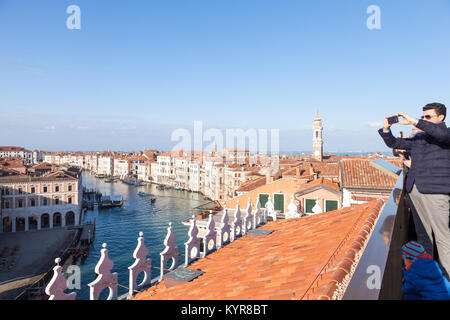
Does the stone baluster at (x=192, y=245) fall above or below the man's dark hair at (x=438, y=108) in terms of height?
below

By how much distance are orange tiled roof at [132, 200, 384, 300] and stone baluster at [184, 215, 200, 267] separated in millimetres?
176

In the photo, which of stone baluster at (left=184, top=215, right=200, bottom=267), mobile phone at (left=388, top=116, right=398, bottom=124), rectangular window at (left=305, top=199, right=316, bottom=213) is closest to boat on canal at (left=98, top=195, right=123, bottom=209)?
rectangular window at (left=305, top=199, right=316, bottom=213)

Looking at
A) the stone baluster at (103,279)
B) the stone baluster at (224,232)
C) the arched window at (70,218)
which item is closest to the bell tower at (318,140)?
the arched window at (70,218)

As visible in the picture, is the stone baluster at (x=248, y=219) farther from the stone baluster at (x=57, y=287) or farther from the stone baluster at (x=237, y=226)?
the stone baluster at (x=57, y=287)

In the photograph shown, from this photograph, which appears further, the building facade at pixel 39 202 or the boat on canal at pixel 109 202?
the boat on canal at pixel 109 202

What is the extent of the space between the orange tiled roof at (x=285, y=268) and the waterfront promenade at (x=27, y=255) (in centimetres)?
2110

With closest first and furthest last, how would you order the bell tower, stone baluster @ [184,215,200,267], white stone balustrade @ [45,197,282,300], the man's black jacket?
1. the man's black jacket
2. white stone balustrade @ [45,197,282,300]
3. stone baluster @ [184,215,200,267]
4. the bell tower

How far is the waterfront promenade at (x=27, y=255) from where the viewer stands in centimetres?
2039

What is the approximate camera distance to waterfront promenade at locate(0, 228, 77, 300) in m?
20.4

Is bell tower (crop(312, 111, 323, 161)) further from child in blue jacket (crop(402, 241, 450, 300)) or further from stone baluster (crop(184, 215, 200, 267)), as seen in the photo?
child in blue jacket (crop(402, 241, 450, 300))

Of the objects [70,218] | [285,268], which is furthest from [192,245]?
[70,218]

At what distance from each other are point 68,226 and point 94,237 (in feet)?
12.4

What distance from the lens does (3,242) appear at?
1160 inches
